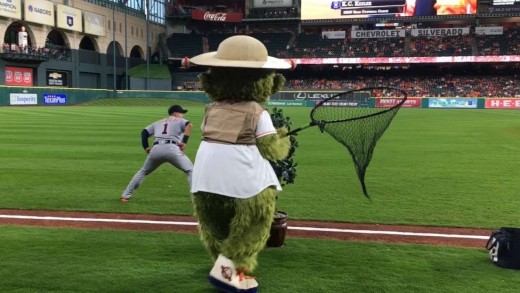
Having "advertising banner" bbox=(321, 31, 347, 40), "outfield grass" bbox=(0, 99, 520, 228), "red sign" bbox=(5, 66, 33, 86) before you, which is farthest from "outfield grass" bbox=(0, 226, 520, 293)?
"advertising banner" bbox=(321, 31, 347, 40)

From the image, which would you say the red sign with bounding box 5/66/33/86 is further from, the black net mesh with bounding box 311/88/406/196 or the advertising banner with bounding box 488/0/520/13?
the advertising banner with bounding box 488/0/520/13

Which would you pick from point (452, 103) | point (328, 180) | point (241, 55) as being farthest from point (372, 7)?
point (241, 55)

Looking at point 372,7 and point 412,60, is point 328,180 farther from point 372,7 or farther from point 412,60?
point 372,7

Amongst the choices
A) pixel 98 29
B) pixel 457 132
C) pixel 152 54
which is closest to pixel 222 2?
pixel 152 54

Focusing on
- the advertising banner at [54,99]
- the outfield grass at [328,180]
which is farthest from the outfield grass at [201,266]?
the advertising banner at [54,99]

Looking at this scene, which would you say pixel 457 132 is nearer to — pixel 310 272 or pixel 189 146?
pixel 189 146
